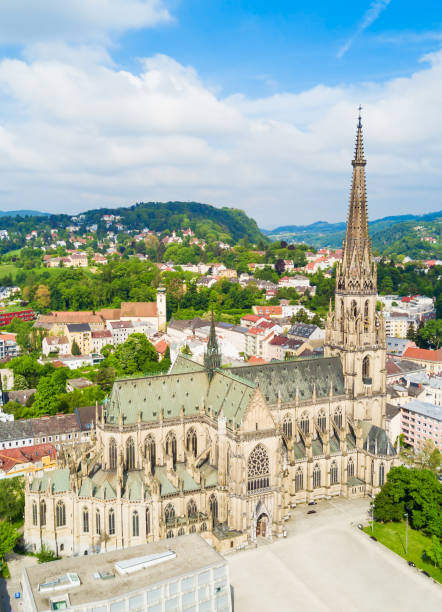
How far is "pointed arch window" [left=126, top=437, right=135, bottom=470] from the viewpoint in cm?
6582

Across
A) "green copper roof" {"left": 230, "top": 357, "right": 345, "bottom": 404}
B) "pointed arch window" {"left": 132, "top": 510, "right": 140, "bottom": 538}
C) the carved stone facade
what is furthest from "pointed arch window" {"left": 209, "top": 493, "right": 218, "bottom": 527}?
"green copper roof" {"left": 230, "top": 357, "right": 345, "bottom": 404}

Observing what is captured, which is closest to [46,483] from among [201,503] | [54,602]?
[201,503]

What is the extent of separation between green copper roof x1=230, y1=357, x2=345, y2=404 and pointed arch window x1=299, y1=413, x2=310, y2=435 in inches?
103

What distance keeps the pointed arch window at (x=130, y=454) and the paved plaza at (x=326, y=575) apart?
51.9ft

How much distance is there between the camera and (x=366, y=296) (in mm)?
76938

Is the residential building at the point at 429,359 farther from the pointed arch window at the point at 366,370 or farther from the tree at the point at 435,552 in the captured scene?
the tree at the point at 435,552

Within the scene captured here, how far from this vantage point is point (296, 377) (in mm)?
76062

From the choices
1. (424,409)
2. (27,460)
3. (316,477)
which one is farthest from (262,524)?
(424,409)

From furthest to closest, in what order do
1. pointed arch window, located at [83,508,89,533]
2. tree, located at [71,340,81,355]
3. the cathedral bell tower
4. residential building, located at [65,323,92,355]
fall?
residential building, located at [65,323,92,355] < tree, located at [71,340,81,355] < the cathedral bell tower < pointed arch window, located at [83,508,89,533]

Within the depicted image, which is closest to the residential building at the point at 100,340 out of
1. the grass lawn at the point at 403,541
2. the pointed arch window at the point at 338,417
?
the pointed arch window at the point at 338,417

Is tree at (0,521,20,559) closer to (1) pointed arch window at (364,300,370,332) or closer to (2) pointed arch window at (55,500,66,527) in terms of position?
(2) pointed arch window at (55,500,66,527)

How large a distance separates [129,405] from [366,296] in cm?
3640

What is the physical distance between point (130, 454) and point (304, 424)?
24934mm

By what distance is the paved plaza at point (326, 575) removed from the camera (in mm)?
53750
